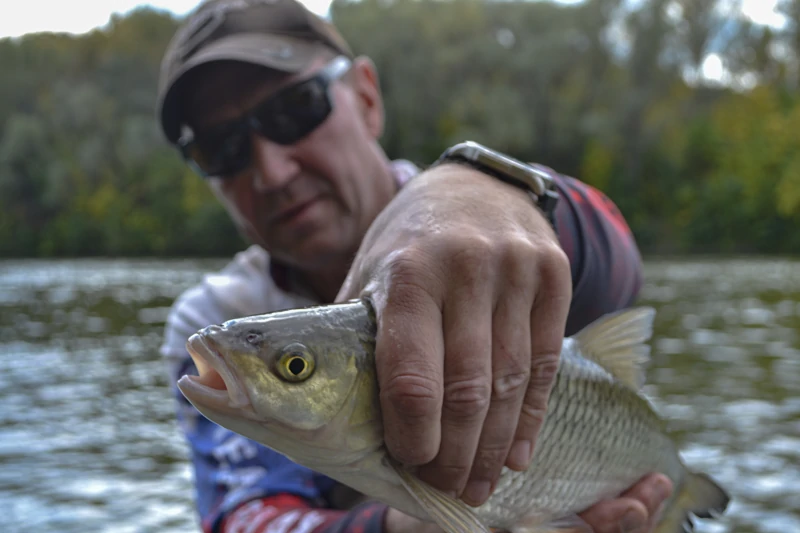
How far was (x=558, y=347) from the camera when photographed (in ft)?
4.54

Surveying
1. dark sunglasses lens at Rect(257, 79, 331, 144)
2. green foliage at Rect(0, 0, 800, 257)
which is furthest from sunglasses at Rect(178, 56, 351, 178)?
green foliage at Rect(0, 0, 800, 257)

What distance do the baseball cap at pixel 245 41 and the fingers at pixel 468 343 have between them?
1612 mm

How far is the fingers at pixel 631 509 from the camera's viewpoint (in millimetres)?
1930

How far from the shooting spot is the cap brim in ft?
8.66

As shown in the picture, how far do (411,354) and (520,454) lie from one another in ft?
1.20

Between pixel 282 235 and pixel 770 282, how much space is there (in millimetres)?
20241

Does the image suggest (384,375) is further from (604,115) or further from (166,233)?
(166,233)

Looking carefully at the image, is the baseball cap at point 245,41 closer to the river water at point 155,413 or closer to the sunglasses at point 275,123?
the sunglasses at point 275,123

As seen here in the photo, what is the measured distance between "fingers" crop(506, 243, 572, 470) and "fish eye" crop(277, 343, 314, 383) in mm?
375

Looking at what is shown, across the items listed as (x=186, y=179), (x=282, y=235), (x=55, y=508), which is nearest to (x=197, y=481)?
(x=282, y=235)

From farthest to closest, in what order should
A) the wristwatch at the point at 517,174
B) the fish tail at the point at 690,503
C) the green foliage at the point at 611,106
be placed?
the green foliage at the point at 611,106 → the fish tail at the point at 690,503 → the wristwatch at the point at 517,174

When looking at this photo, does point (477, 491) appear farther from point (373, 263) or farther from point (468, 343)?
point (373, 263)

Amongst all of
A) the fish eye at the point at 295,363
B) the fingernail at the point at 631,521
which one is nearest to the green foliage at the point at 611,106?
the fingernail at the point at 631,521

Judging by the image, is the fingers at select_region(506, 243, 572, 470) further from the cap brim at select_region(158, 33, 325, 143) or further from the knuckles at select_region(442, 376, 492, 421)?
the cap brim at select_region(158, 33, 325, 143)
